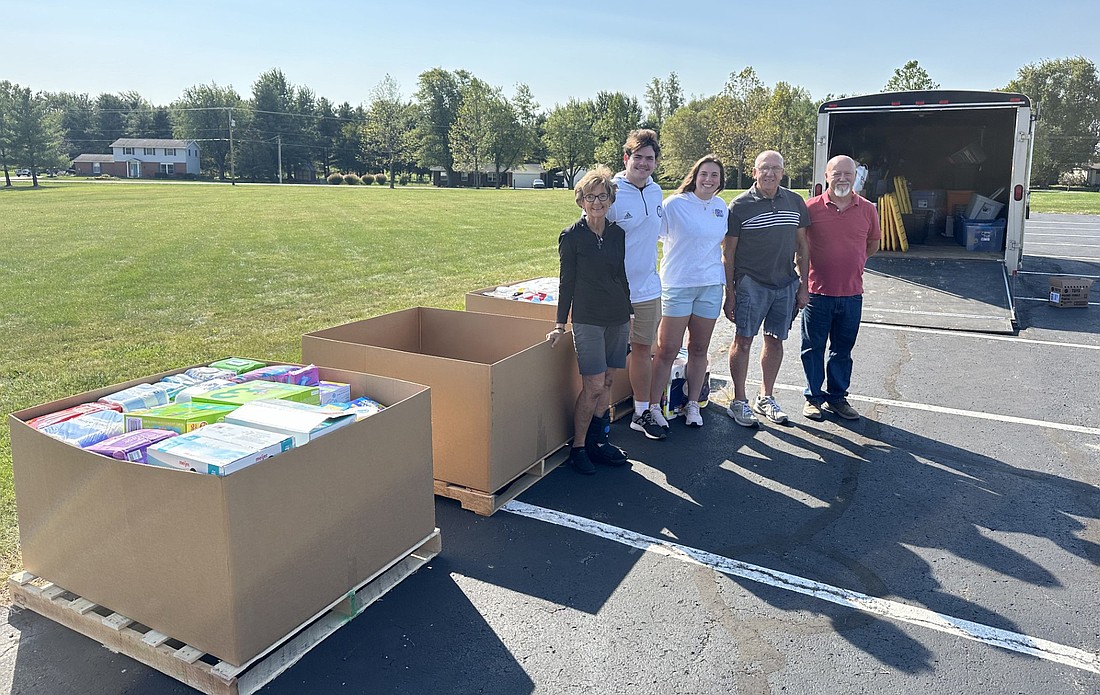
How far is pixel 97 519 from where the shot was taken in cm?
303

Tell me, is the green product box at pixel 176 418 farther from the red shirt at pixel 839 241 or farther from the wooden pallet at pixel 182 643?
the red shirt at pixel 839 241

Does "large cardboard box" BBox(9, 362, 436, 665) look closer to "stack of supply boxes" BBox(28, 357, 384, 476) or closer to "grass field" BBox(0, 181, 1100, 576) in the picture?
"stack of supply boxes" BBox(28, 357, 384, 476)

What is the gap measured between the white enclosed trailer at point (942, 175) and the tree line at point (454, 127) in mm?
38487

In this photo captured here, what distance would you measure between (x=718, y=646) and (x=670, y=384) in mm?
2972

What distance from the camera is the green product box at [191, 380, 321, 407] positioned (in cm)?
361

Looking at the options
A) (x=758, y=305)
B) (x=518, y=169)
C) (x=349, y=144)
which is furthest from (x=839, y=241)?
(x=349, y=144)

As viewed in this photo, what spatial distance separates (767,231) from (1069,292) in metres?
7.39

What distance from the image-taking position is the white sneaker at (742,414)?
587 centimetres

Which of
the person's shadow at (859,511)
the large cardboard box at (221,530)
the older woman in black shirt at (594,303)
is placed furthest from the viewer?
the older woman in black shirt at (594,303)

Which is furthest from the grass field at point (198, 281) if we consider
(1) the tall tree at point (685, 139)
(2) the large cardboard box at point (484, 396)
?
(1) the tall tree at point (685, 139)

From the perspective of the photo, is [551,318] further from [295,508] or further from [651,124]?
[651,124]

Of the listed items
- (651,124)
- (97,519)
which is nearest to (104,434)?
(97,519)

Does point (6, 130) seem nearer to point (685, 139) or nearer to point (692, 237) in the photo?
point (685, 139)

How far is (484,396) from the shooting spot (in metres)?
4.27
